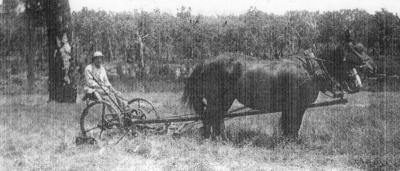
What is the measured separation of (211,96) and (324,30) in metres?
18.8

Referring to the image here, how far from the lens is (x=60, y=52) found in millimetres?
13773

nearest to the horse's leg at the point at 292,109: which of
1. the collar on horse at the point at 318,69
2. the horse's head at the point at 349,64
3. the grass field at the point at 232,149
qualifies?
the grass field at the point at 232,149

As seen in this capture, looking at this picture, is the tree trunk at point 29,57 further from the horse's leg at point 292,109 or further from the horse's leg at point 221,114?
the horse's leg at point 292,109

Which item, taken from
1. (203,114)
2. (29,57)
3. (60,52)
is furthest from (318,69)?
(29,57)

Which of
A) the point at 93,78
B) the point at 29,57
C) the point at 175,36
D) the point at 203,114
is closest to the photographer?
the point at 93,78

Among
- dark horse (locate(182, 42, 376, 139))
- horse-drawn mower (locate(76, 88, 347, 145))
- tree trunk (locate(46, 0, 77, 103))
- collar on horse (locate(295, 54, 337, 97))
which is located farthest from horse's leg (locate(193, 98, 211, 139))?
tree trunk (locate(46, 0, 77, 103))

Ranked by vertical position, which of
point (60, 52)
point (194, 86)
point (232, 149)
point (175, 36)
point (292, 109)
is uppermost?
point (175, 36)

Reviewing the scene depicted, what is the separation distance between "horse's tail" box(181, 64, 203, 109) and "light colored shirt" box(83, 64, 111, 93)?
1.56m

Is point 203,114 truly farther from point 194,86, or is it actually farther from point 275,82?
point 275,82

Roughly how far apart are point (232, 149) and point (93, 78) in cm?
293

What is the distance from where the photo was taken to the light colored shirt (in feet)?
26.9

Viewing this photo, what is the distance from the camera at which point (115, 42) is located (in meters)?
33.8

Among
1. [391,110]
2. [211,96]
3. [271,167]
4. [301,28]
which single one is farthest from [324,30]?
[271,167]

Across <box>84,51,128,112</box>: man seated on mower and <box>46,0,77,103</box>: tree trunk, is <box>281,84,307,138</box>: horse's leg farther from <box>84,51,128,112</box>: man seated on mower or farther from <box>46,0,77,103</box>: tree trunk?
<box>46,0,77,103</box>: tree trunk
